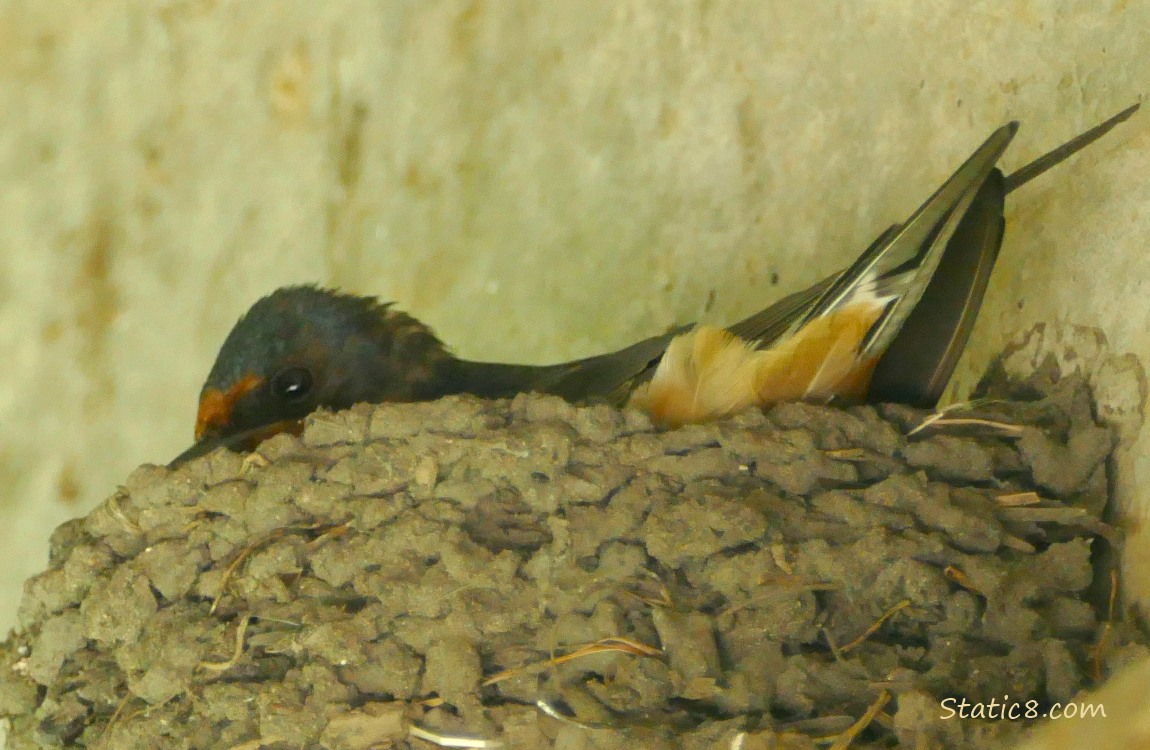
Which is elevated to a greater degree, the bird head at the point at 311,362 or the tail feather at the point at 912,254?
the bird head at the point at 311,362

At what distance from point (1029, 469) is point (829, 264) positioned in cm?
88

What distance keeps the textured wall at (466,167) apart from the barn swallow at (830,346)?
0.62ft

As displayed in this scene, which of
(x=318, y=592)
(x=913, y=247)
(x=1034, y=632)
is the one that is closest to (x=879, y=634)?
(x=1034, y=632)

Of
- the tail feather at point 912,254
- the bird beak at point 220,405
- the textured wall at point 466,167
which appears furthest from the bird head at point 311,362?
the tail feather at point 912,254

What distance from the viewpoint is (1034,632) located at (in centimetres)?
190

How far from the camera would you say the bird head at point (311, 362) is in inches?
99.7

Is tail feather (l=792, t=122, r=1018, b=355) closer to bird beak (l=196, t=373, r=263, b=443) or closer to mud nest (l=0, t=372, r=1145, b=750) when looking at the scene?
mud nest (l=0, t=372, r=1145, b=750)

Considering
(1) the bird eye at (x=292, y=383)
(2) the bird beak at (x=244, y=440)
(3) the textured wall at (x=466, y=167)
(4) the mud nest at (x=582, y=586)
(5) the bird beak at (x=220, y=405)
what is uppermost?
(3) the textured wall at (x=466, y=167)

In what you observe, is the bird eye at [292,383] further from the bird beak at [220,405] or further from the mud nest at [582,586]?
the mud nest at [582,586]

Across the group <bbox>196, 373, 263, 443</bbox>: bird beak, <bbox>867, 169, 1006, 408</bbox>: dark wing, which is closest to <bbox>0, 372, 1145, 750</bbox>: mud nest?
<bbox>867, 169, 1006, 408</bbox>: dark wing

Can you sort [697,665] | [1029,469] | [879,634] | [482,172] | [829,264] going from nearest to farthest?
[697,665]
[879,634]
[1029,469]
[829,264]
[482,172]

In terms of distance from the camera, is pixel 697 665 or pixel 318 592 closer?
pixel 697 665

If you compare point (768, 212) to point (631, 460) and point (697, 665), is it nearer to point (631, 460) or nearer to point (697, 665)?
point (631, 460)

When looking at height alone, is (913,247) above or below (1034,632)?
above
